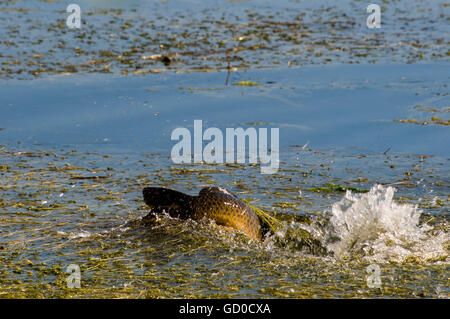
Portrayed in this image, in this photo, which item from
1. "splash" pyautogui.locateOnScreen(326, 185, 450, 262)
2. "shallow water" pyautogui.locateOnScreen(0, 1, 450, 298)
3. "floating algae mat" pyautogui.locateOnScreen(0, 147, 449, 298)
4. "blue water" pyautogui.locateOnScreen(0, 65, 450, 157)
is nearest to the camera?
"floating algae mat" pyautogui.locateOnScreen(0, 147, 449, 298)

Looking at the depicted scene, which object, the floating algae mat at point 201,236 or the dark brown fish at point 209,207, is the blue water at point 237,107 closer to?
the floating algae mat at point 201,236

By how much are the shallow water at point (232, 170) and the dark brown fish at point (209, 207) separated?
0.10m

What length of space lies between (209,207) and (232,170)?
1635mm

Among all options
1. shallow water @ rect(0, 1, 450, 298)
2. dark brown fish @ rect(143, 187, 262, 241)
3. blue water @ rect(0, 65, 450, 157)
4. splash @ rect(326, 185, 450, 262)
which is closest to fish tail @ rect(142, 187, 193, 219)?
dark brown fish @ rect(143, 187, 262, 241)

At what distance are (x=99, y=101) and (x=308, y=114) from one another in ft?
8.86

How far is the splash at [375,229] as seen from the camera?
19.3ft

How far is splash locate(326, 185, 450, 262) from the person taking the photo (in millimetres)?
5879

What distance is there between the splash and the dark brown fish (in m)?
0.69

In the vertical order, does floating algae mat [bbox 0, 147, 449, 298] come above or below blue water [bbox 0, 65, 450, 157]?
below

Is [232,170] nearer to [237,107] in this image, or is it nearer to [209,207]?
[209,207]

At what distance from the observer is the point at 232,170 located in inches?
295

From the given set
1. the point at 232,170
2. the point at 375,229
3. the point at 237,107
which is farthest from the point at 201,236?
the point at 237,107

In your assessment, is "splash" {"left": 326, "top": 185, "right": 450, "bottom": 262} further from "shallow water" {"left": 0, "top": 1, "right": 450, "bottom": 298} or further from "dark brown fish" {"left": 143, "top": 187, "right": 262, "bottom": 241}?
"dark brown fish" {"left": 143, "top": 187, "right": 262, "bottom": 241}

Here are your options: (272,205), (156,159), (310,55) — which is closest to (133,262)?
(272,205)
